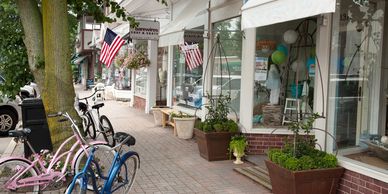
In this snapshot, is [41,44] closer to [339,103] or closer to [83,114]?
[83,114]

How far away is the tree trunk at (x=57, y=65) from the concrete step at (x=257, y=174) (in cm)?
280

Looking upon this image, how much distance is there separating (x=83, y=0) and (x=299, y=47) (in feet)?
13.7

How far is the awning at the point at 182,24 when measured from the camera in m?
9.63

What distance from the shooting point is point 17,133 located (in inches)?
210

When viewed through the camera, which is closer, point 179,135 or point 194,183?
point 194,183

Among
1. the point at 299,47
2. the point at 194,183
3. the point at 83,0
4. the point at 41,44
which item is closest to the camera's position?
the point at 194,183

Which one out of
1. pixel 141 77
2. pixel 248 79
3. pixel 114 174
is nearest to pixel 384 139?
pixel 248 79

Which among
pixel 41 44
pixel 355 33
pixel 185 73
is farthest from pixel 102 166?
pixel 185 73

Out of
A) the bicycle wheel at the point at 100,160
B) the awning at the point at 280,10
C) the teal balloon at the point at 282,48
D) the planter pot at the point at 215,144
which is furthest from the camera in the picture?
the teal balloon at the point at 282,48

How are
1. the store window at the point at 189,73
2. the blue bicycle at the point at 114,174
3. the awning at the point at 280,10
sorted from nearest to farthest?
the awning at the point at 280,10, the blue bicycle at the point at 114,174, the store window at the point at 189,73

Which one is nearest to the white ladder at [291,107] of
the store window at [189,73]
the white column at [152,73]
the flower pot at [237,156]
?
the flower pot at [237,156]

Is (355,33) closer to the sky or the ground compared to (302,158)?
closer to the sky

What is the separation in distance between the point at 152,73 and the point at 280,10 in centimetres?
1049

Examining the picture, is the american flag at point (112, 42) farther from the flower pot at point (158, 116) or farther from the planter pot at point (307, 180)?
the planter pot at point (307, 180)
